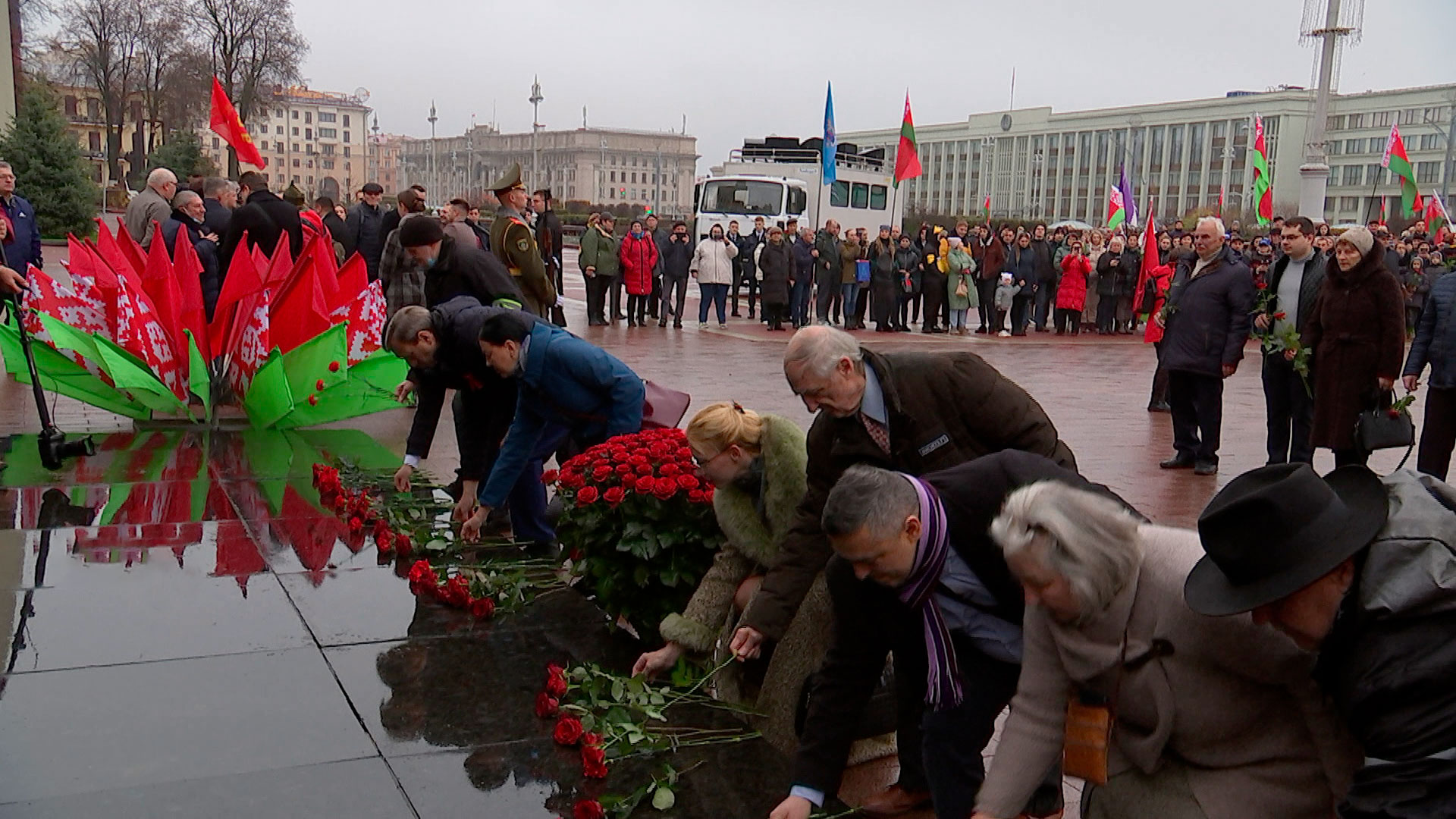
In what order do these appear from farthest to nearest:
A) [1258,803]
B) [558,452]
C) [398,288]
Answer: [398,288] → [558,452] → [1258,803]

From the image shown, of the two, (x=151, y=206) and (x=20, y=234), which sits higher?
(x=151, y=206)

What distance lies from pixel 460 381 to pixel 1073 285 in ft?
58.5

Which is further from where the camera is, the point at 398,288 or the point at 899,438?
the point at 398,288

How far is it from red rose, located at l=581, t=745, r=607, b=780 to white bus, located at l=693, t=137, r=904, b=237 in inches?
915

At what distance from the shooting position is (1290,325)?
8727mm

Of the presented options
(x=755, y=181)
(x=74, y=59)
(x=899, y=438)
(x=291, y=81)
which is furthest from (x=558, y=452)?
(x=74, y=59)

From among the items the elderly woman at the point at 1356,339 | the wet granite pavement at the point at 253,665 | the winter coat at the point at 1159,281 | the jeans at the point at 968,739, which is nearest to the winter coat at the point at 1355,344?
→ the elderly woman at the point at 1356,339

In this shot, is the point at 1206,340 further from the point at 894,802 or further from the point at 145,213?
the point at 145,213

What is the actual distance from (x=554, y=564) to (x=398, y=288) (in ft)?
18.6

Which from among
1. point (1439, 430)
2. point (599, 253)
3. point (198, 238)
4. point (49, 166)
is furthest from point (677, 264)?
point (49, 166)

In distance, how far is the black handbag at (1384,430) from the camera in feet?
24.6

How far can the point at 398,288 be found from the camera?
10961 millimetres

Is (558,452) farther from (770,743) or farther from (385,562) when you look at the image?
(770,743)

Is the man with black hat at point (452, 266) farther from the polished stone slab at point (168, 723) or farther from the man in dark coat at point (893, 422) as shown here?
the man in dark coat at point (893, 422)
